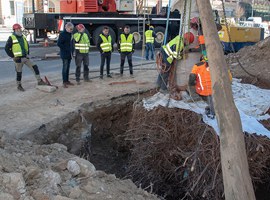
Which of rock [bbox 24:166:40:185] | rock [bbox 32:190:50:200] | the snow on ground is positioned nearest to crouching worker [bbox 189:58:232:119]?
the snow on ground

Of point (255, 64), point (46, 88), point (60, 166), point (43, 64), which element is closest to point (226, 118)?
point (60, 166)

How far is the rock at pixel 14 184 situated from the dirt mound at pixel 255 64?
6247mm

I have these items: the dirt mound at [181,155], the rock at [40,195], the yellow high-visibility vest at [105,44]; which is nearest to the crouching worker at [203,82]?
the dirt mound at [181,155]

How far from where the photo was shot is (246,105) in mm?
6801

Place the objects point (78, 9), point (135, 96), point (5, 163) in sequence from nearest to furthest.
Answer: point (5, 163) < point (135, 96) < point (78, 9)

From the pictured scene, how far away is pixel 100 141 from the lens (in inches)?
344

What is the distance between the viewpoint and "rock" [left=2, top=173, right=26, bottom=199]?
3.49 m

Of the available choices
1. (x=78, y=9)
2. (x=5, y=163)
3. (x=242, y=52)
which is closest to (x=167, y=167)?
(x=5, y=163)

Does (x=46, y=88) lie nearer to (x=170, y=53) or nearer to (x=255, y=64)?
(x=170, y=53)

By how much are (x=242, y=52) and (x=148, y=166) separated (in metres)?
6.77

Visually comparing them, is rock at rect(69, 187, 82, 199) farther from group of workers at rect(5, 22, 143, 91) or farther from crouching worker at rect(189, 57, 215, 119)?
group of workers at rect(5, 22, 143, 91)

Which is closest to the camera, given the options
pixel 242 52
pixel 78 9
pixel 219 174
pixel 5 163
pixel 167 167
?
pixel 5 163

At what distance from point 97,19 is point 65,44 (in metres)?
8.95

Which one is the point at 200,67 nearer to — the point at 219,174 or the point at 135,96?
the point at 219,174
